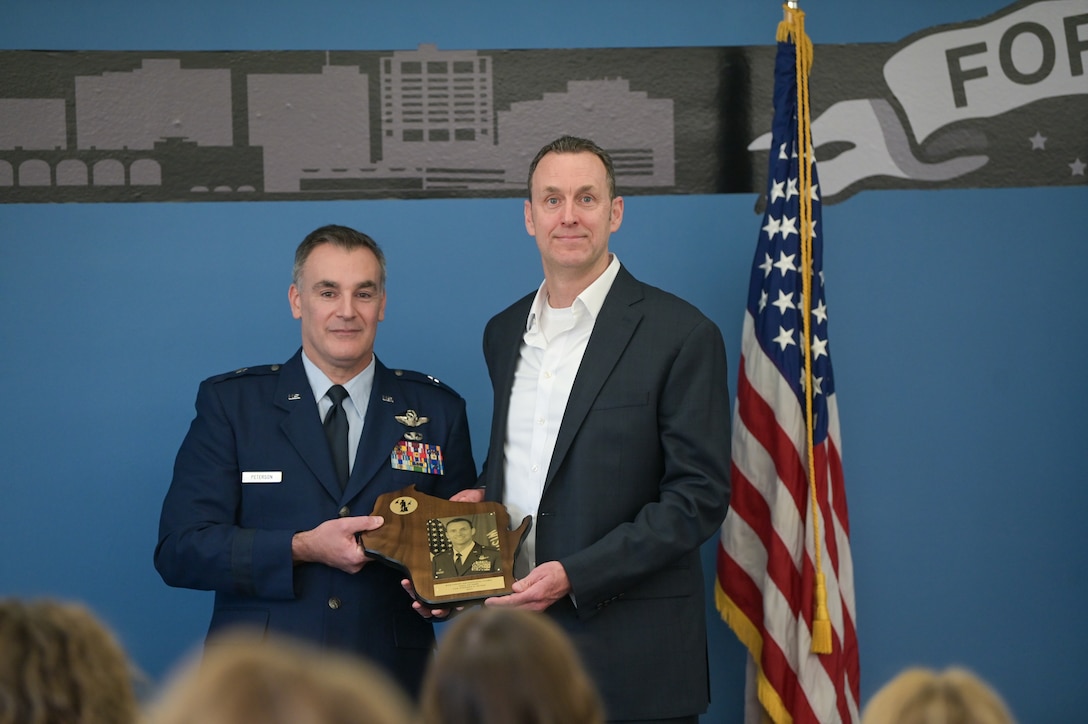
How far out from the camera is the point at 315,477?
2.76m

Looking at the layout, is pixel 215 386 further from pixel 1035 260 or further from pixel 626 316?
pixel 1035 260

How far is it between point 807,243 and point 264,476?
1.69 metres

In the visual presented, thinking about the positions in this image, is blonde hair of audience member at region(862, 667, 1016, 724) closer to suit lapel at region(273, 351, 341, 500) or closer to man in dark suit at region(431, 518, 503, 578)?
man in dark suit at region(431, 518, 503, 578)

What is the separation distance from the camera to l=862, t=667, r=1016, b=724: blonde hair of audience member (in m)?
1.00

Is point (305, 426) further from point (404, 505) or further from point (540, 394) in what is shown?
point (540, 394)

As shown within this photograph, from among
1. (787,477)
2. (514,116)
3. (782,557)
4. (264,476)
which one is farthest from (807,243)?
(264,476)

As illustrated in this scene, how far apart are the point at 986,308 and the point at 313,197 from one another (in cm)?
224

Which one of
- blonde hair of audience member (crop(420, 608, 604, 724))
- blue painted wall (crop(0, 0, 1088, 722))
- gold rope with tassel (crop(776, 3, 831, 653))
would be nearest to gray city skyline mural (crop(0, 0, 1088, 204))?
blue painted wall (crop(0, 0, 1088, 722))

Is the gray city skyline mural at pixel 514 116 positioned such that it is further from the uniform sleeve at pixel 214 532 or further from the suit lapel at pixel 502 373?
the uniform sleeve at pixel 214 532

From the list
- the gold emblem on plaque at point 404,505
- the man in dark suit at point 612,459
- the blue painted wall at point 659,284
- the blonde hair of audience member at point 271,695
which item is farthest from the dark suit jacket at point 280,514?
the blonde hair of audience member at point 271,695

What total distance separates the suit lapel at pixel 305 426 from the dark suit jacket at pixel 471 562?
333mm

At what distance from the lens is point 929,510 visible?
3775 millimetres

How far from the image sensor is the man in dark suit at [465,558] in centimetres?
256

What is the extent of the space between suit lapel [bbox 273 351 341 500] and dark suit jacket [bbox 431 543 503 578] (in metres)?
0.33
